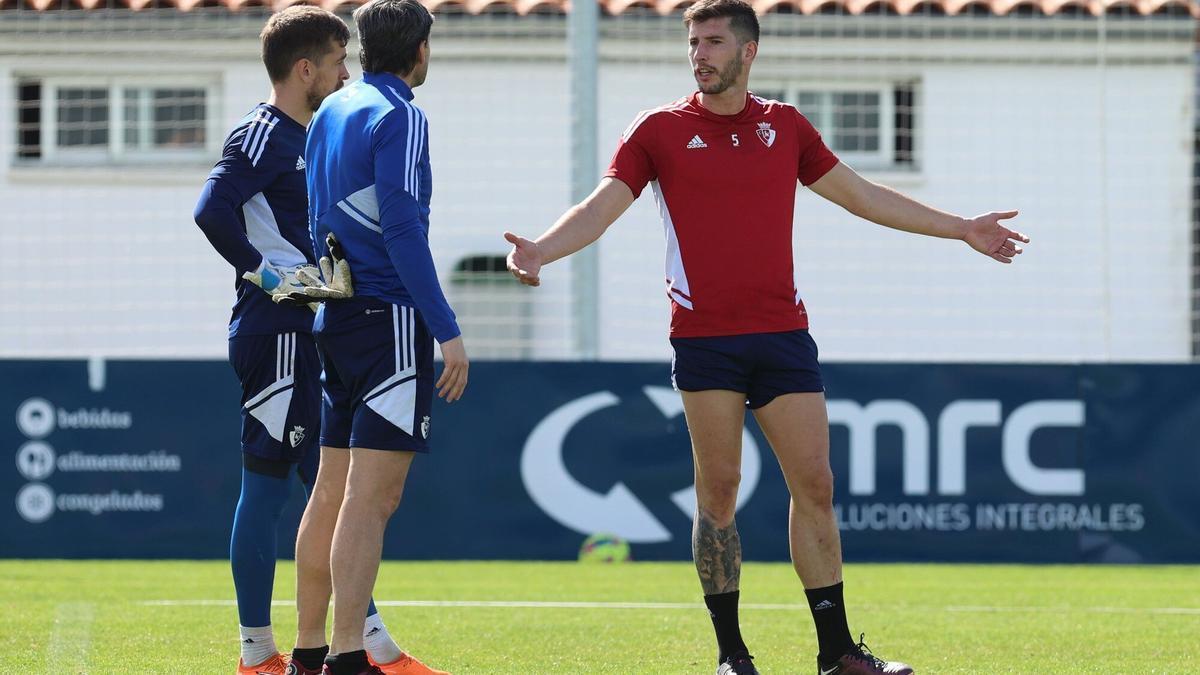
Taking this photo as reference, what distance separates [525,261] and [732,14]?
1007mm

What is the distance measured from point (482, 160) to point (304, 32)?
6.67m

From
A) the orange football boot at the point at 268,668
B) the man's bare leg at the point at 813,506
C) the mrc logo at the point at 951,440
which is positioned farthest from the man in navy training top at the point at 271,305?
the mrc logo at the point at 951,440

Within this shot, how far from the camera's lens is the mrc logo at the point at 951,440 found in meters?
9.50

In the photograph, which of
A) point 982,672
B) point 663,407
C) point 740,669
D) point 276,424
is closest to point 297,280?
point 276,424

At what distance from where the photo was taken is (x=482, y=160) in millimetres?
11703

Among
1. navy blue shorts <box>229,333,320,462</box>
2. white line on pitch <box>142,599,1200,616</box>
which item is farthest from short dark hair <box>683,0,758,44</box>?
white line on pitch <box>142,599,1200,616</box>

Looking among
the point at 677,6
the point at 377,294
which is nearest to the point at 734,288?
the point at 377,294

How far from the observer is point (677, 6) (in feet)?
38.7

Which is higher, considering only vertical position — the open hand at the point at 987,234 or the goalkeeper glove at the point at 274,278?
the open hand at the point at 987,234

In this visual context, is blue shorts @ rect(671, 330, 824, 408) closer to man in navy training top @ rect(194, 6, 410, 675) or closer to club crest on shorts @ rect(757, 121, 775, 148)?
club crest on shorts @ rect(757, 121, 775, 148)

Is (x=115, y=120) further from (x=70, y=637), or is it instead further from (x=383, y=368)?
(x=383, y=368)

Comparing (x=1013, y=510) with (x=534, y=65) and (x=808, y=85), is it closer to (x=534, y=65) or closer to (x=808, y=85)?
(x=808, y=85)

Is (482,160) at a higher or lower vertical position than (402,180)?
higher

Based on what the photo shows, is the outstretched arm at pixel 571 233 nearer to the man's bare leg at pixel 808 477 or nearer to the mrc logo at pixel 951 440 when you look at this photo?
the man's bare leg at pixel 808 477
